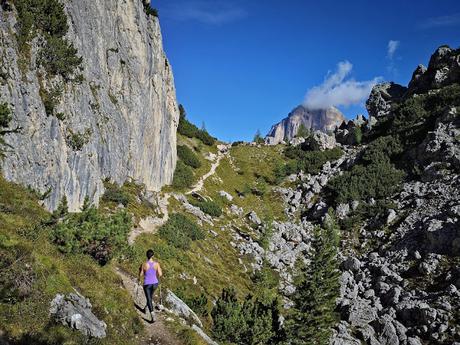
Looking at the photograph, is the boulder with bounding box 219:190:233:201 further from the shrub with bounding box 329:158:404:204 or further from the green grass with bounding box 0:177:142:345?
the green grass with bounding box 0:177:142:345

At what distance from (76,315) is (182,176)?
6280cm

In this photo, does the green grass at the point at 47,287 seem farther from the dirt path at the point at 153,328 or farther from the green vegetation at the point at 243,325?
the green vegetation at the point at 243,325

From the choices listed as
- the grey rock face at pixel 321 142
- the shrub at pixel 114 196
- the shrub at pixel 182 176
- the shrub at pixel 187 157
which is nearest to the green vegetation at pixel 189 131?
the shrub at pixel 187 157

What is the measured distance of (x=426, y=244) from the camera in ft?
166

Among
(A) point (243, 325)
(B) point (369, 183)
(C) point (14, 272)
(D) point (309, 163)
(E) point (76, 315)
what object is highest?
→ (D) point (309, 163)

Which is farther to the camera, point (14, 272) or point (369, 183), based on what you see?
point (369, 183)

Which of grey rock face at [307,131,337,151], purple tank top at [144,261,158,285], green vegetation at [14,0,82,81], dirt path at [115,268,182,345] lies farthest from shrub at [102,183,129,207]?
grey rock face at [307,131,337,151]

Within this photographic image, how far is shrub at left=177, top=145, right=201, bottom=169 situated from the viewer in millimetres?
86250

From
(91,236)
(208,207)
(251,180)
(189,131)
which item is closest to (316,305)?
(91,236)

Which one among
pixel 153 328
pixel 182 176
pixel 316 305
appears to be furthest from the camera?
pixel 182 176

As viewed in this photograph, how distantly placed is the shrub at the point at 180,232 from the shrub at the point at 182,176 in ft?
59.9

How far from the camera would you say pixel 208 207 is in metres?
68.9

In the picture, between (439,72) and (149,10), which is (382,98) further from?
(149,10)

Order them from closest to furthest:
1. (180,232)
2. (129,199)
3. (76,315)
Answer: (76,315), (129,199), (180,232)
